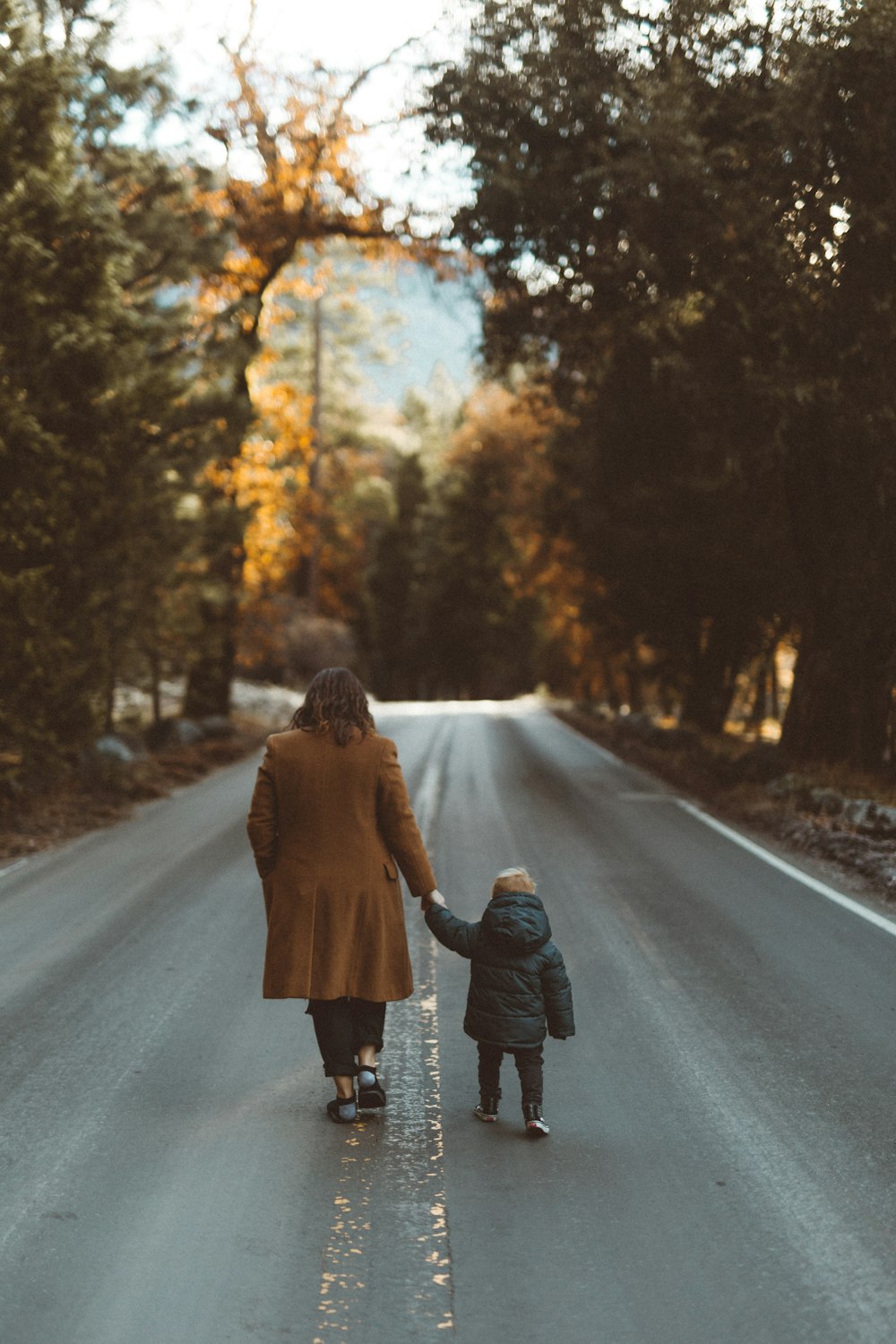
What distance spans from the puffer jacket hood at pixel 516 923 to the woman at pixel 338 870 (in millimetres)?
393

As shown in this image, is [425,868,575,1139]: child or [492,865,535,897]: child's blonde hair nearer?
[425,868,575,1139]: child

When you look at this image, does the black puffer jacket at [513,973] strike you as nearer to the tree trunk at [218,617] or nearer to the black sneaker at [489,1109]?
the black sneaker at [489,1109]

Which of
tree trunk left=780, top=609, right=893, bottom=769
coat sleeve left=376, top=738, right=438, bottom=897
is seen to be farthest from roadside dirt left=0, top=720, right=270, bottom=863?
tree trunk left=780, top=609, right=893, bottom=769

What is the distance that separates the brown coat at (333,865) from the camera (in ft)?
19.5

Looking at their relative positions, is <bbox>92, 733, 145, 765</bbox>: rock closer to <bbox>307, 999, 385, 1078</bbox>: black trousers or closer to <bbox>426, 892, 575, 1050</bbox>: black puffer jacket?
<bbox>307, 999, 385, 1078</bbox>: black trousers

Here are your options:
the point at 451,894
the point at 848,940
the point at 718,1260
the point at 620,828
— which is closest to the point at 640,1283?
the point at 718,1260

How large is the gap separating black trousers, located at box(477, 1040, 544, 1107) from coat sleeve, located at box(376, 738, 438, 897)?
0.73 meters

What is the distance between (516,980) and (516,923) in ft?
0.82

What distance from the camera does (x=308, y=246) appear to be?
30.2 meters

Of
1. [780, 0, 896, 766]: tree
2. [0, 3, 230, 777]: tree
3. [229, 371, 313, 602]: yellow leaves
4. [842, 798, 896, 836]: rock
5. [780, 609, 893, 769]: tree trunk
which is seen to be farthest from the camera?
[229, 371, 313, 602]: yellow leaves

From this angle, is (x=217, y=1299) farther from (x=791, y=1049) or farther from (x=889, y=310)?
(x=889, y=310)

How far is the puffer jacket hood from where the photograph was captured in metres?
5.70

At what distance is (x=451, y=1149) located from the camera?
5.69 meters

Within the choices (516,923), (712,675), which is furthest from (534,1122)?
(712,675)
